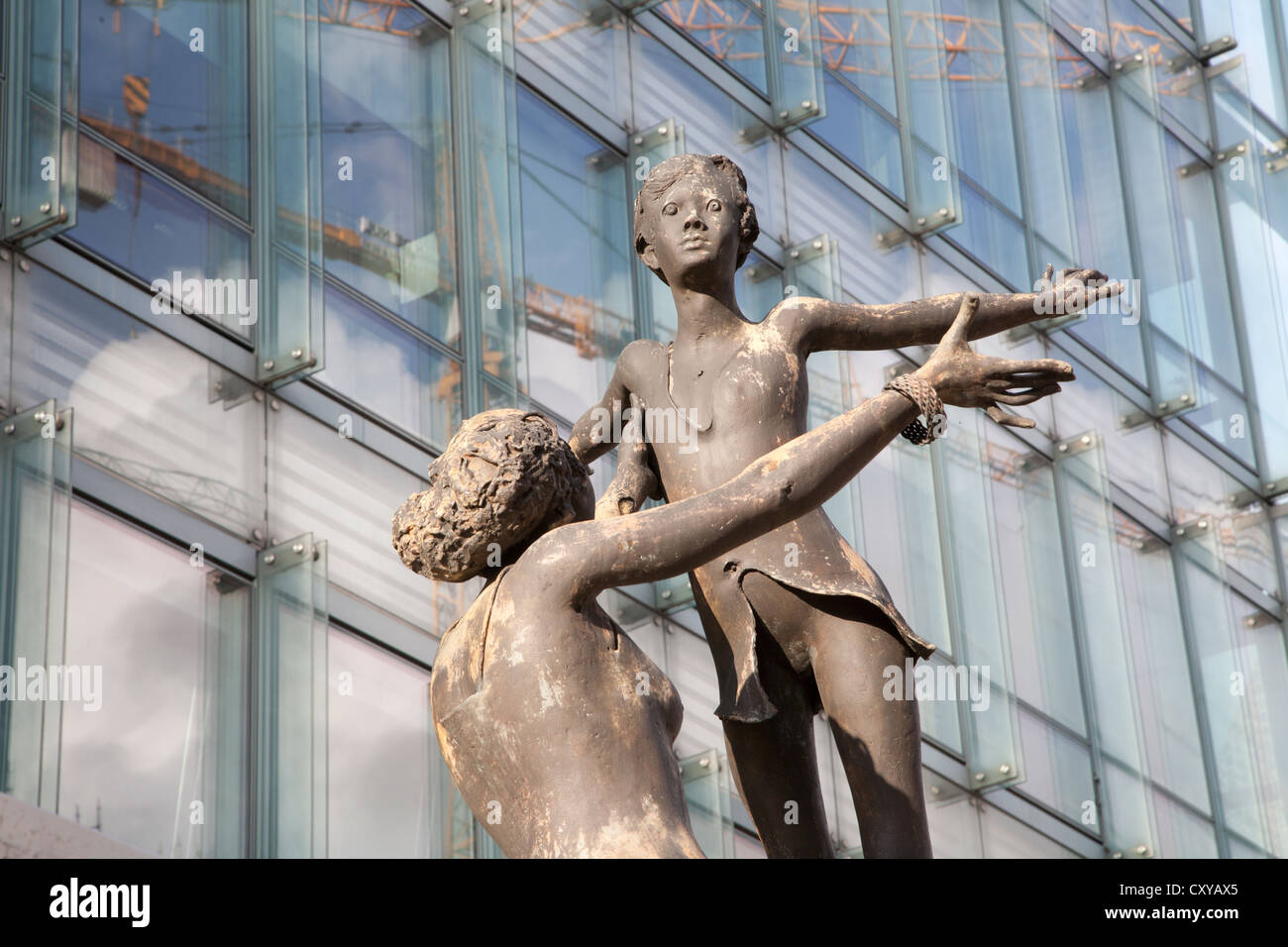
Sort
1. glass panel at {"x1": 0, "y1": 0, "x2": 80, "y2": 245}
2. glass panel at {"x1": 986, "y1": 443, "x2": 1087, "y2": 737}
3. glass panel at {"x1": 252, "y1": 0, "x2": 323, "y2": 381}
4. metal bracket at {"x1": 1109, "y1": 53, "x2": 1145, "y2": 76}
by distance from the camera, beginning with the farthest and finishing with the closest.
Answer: metal bracket at {"x1": 1109, "y1": 53, "x2": 1145, "y2": 76}
glass panel at {"x1": 986, "y1": 443, "x2": 1087, "y2": 737}
glass panel at {"x1": 252, "y1": 0, "x2": 323, "y2": 381}
glass panel at {"x1": 0, "y1": 0, "x2": 80, "y2": 245}

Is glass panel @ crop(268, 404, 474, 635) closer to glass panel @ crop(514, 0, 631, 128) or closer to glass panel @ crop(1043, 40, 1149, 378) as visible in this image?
glass panel @ crop(514, 0, 631, 128)

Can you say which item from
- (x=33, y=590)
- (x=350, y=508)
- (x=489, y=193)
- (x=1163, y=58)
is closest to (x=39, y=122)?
(x=33, y=590)

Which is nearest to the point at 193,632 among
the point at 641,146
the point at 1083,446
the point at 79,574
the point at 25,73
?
the point at 79,574

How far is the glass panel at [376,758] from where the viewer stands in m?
11.8

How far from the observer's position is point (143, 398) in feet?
37.6

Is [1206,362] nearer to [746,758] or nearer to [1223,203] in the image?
[1223,203]

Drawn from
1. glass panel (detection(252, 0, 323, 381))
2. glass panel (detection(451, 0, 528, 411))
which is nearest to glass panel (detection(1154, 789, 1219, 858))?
glass panel (detection(451, 0, 528, 411))

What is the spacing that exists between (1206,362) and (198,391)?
513 inches

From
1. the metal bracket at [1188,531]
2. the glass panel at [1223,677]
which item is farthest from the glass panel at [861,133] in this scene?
the glass panel at [1223,677]

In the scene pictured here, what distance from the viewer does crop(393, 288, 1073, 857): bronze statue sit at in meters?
3.91

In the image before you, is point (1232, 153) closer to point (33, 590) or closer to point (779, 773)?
point (33, 590)

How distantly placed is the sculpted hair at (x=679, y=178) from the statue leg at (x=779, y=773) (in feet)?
3.55

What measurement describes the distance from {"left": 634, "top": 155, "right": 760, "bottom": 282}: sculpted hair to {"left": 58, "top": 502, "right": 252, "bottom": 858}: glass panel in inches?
236

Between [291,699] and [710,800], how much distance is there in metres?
3.33
